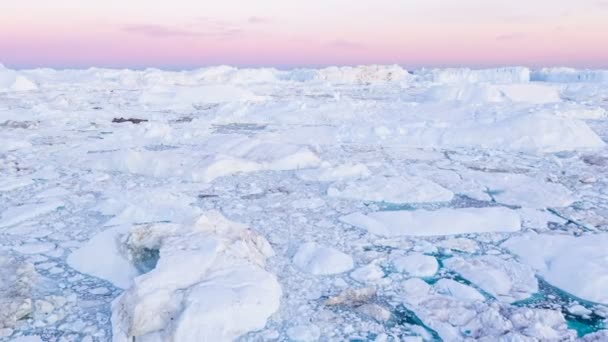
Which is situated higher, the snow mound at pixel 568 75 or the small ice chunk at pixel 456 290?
the snow mound at pixel 568 75

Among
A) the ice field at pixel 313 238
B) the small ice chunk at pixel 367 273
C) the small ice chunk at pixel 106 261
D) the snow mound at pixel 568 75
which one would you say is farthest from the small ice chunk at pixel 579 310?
the snow mound at pixel 568 75

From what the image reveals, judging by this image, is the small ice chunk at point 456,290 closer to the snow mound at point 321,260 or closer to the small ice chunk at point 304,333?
the snow mound at point 321,260

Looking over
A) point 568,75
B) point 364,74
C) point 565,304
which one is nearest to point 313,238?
point 565,304

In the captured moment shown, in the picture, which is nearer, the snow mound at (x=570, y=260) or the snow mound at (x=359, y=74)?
the snow mound at (x=570, y=260)

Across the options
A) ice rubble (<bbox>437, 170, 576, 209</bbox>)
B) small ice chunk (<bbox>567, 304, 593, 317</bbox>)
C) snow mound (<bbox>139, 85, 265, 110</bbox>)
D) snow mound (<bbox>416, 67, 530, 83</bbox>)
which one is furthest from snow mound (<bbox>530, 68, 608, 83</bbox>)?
small ice chunk (<bbox>567, 304, 593, 317</bbox>)

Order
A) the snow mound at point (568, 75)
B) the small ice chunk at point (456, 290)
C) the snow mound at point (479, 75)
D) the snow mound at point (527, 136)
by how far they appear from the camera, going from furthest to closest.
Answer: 1. the snow mound at point (479, 75)
2. the snow mound at point (568, 75)
3. the snow mound at point (527, 136)
4. the small ice chunk at point (456, 290)

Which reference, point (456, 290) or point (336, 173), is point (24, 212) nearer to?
point (336, 173)

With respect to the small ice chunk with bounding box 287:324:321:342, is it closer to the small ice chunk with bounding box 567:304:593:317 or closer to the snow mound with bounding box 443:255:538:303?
the snow mound with bounding box 443:255:538:303
